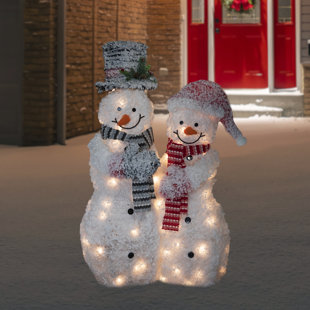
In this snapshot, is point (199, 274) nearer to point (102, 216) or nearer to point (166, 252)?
point (166, 252)

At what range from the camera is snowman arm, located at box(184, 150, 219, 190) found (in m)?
4.11

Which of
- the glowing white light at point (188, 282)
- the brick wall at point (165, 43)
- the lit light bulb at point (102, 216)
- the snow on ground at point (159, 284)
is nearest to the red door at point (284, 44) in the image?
the brick wall at point (165, 43)

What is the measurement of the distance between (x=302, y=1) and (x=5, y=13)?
6.20m

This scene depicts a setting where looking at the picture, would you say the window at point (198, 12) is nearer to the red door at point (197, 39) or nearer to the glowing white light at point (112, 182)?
the red door at point (197, 39)

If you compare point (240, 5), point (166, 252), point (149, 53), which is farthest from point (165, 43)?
point (166, 252)

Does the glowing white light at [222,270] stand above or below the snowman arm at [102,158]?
below

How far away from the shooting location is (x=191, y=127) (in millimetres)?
4164

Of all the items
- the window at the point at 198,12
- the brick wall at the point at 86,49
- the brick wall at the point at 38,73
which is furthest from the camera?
the window at the point at 198,12

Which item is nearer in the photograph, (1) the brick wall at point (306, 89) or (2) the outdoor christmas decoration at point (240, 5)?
(1) the brick wall at point (306, 89)

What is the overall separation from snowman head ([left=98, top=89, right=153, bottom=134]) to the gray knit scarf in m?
0.03

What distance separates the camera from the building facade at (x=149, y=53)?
1067 centimetres

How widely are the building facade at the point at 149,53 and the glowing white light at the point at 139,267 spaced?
22.3 ft

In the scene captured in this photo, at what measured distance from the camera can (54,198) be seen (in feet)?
22.7

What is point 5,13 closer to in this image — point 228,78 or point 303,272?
point 228,78
